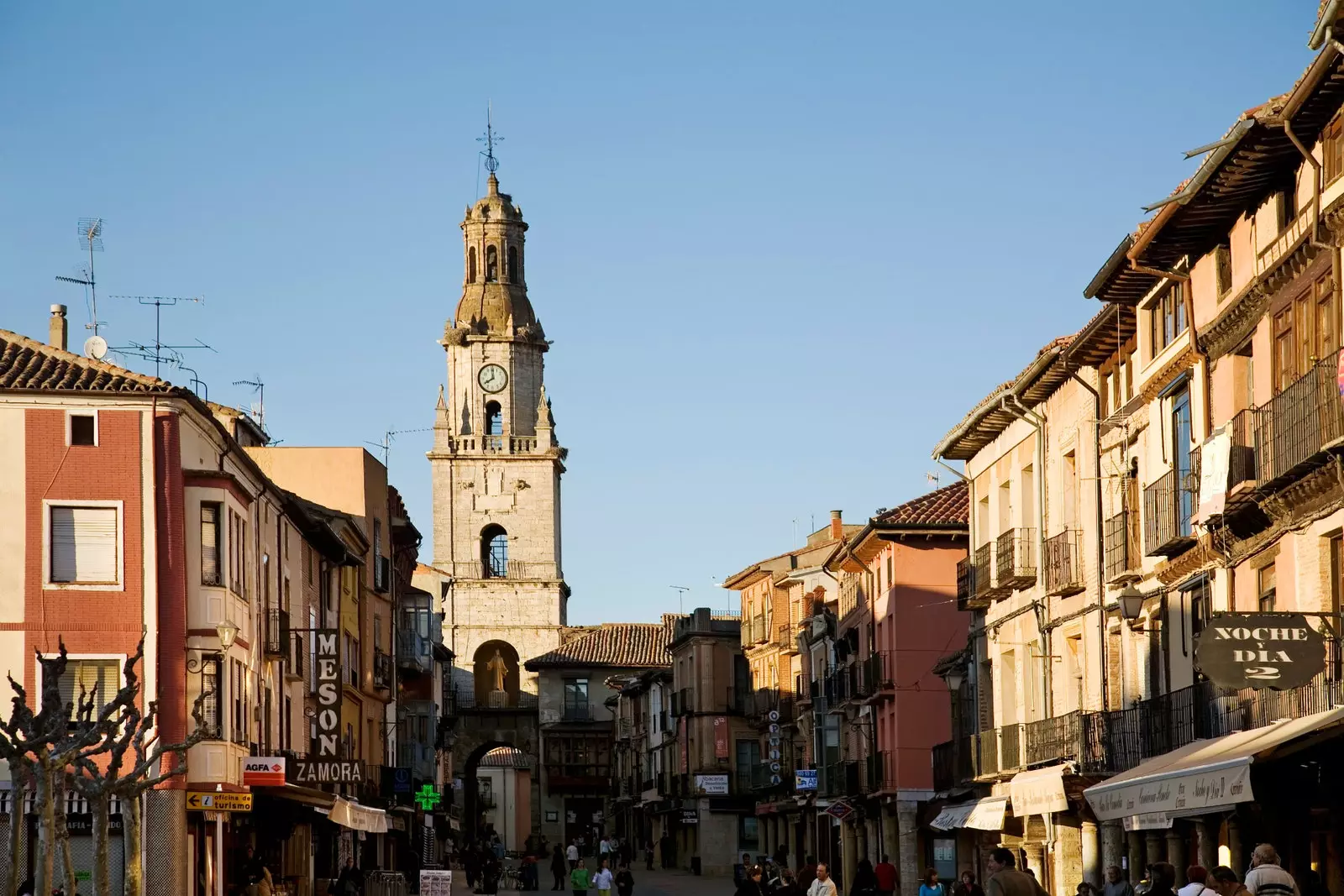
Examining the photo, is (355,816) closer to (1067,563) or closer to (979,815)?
(979,815)

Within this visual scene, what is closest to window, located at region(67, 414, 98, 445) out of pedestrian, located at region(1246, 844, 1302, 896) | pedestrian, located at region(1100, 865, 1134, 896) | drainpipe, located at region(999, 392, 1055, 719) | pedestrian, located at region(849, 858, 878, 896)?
pedestrian, located at region(849, 858, 878, 896)

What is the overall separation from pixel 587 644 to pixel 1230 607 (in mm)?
93704

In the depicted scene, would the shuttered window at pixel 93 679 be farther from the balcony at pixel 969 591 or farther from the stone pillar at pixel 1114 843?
the stone pillar at pixel 1114 843

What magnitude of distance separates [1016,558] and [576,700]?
8123 cm

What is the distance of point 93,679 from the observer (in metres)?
37.1

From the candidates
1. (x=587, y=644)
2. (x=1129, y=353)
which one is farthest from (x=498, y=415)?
(x=1129, y=353)

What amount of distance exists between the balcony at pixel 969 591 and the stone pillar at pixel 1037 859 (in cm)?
483

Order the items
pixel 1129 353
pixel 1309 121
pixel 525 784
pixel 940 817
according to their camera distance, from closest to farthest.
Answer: pixel 1309 121 < pixel 1129 353 < pixel 940 817 < pixel 525 784

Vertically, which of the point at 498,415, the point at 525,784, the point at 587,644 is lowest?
the point at 525,784

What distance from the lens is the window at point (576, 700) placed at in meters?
119

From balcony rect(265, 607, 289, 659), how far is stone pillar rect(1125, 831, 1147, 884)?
1924 centimetres

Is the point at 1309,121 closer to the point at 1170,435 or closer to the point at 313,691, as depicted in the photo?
the point at 1170,435

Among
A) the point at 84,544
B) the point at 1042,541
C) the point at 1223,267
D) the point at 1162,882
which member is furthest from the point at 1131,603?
the point at 84,544

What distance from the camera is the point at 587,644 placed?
4700 inches
